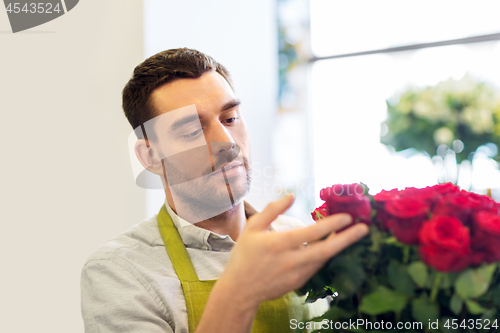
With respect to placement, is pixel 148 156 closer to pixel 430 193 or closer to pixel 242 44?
pixel 430 193

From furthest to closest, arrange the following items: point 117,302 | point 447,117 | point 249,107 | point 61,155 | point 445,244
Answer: point 249,107 < point 447,117 < point 61,155 < point 117,302 < point 445,244

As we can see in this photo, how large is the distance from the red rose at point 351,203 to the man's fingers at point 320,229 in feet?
0.04

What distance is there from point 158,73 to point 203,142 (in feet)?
0.68

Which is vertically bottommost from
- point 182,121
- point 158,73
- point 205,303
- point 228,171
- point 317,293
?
point 205,303

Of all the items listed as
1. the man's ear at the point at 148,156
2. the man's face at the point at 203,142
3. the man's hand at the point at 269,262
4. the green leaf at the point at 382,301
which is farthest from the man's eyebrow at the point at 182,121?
the green leaf at the point at 382,301

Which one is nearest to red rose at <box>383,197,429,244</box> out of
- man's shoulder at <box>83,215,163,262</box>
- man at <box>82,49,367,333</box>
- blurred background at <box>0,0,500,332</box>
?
man at <box>82,49,367,333</box>

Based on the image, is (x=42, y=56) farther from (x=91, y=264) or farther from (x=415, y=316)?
(x=415, y=316)

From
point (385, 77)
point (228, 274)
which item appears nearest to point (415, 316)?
point (228, 274)

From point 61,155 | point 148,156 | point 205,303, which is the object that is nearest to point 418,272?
point 205,303

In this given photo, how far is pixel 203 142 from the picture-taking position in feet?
2.86

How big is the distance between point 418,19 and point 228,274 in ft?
7.73

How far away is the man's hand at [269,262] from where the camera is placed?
46 cm

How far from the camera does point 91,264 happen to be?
2.67 ft

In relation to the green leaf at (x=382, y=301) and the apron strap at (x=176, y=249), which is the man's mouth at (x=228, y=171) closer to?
the apron strap at (x=176, y=249)
